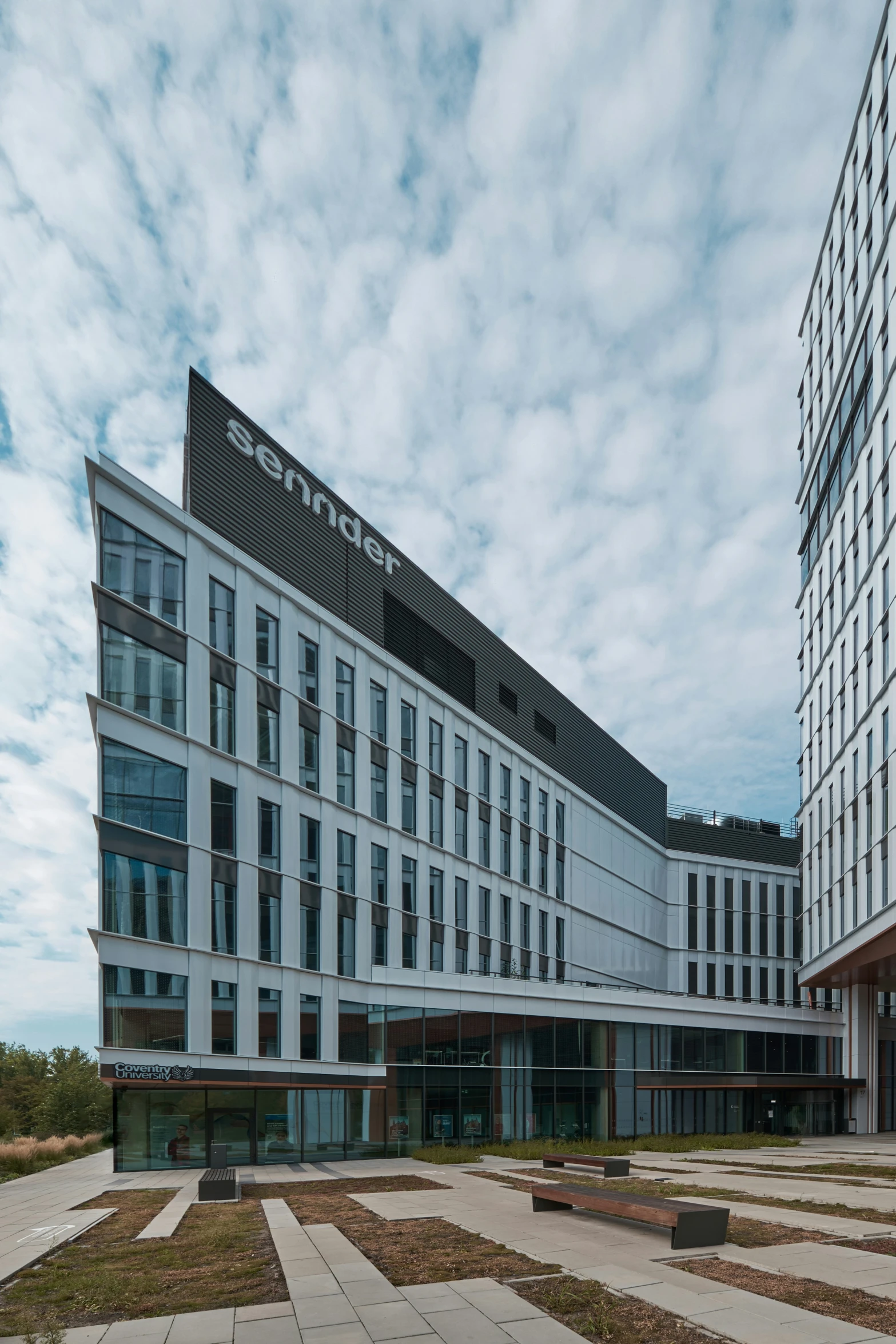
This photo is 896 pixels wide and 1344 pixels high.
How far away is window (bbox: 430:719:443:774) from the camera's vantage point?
151ft

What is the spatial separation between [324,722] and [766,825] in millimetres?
51742

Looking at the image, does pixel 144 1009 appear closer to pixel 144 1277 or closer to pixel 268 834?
pixel 268 834

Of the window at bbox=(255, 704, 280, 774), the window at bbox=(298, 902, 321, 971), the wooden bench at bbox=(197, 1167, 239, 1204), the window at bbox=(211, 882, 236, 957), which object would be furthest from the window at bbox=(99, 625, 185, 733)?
the wooden bench at bbox=(197, 1167, 239, 1204)

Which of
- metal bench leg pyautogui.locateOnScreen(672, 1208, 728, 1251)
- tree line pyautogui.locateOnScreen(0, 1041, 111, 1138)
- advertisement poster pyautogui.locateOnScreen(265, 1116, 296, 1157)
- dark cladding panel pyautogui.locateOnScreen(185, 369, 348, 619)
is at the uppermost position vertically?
dark cladding panel pyautogui.locateOnScreen(185, 369, 348, 619)

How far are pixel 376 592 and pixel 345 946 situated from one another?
48.8ft

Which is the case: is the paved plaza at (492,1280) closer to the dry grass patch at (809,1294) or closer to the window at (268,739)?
the dry grass patch at (809,1294)

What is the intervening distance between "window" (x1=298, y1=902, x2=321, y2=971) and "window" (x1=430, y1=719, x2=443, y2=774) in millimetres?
11135

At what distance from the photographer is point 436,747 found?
46.5 metres

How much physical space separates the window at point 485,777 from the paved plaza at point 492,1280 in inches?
1148

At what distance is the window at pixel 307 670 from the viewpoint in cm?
3769

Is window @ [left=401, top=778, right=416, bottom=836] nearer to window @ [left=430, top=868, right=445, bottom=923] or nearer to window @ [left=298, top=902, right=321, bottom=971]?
window @ [left=430, top=868, right=445, bottom=923]

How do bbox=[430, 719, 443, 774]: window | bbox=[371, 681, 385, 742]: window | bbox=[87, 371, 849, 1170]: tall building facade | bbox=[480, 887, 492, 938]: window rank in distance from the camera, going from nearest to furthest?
bbox=[87, 371, 849, 1170]: tall building facade, bbox=[371, 681, 385, 742]: window, bbox=[430, 719, 443, 774]: window, bbox=[480, 887, 492, 938]: window

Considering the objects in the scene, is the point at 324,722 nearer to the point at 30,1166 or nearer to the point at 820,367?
the point at 30,1166

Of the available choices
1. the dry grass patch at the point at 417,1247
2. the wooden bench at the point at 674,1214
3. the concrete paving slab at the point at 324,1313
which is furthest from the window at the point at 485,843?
the concrete paving slab at the point at 324,1313
